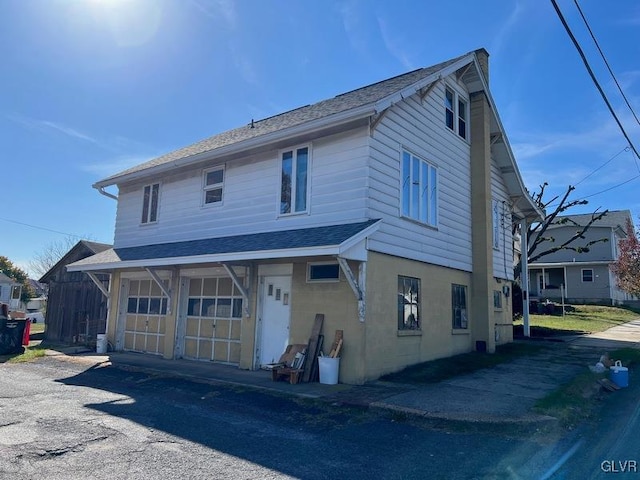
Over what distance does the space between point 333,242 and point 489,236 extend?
27.3 ft

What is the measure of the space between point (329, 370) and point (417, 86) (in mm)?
7226

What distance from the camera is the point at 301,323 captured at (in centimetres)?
1116

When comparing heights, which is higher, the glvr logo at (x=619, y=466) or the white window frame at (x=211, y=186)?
the white window frame at (x=211, y=186)

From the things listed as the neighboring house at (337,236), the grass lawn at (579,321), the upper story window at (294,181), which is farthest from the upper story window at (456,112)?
the grass lawn at (579,321)

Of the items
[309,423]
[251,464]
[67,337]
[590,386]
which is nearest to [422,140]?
[590,386]

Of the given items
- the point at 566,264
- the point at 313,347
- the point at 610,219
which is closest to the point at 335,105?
the point at 313,347

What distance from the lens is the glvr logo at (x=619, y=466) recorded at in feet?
17.1

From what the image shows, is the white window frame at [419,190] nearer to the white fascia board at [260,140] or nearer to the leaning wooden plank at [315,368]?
the white fascia board at [260,140]

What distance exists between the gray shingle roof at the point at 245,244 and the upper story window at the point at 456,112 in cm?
657

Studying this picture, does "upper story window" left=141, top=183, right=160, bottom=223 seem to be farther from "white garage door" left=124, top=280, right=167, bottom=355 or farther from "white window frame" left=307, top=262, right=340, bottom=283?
"white window frame" left=307, top=262, right=340, bottom=283

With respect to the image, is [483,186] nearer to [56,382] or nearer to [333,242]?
[333,242]

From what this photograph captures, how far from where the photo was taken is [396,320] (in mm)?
11195

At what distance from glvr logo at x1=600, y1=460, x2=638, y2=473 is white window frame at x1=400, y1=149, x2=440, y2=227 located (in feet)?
23.7

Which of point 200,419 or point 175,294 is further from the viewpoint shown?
point 175,294
